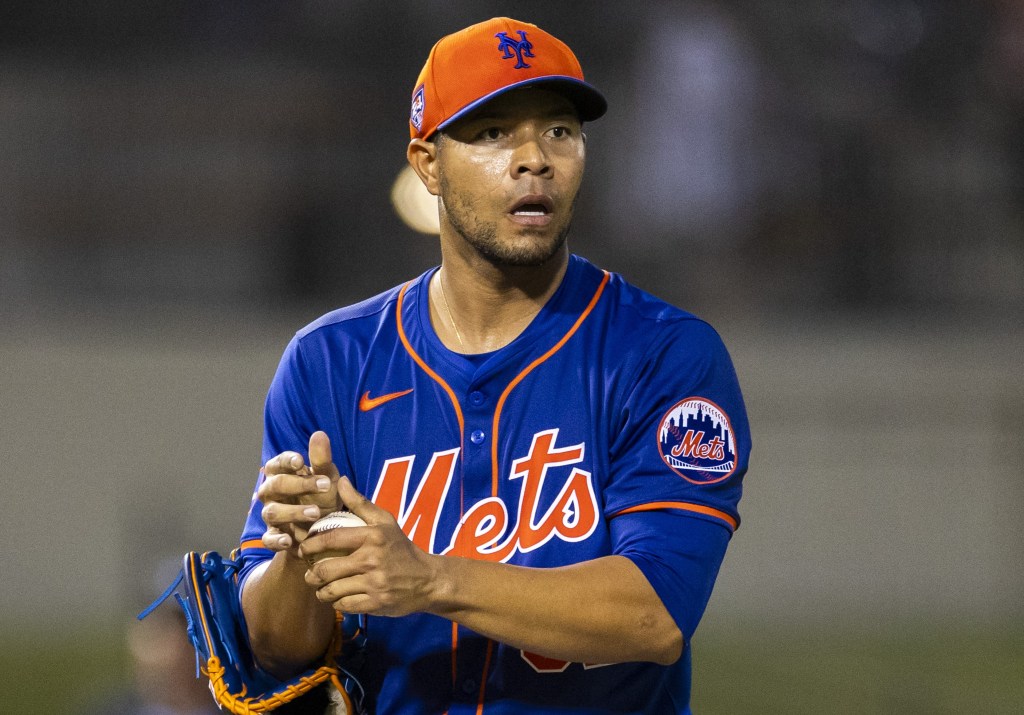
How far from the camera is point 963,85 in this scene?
8555 mm

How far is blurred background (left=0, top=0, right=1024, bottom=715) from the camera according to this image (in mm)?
7141

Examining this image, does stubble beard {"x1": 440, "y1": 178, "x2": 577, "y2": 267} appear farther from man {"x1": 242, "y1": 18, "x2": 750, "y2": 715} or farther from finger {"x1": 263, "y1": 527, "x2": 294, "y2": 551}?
finger {"x1": 263, "y1": 527, "x2": 294, "y2": 551}

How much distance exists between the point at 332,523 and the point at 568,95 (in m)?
0.87

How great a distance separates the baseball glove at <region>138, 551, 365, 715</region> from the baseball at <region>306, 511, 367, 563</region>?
37cm

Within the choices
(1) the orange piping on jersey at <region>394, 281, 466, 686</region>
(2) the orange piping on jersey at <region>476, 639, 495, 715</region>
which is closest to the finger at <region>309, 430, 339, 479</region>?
(1) the orange piping on jersey at <region>394, 281, 466, 686</region>

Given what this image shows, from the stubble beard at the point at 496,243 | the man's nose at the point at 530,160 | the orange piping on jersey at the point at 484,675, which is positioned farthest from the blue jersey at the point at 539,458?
the man's nose at the point at 530,160

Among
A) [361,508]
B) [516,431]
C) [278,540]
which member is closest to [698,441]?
[516,431]

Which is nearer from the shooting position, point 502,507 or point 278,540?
point 278,540

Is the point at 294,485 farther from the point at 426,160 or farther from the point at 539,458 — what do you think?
the point at 426,160

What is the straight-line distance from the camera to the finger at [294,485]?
6.25 feet

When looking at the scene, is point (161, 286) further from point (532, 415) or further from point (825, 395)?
point (532, 415)

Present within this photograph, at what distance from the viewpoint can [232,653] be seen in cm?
218

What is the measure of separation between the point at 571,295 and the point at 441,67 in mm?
466

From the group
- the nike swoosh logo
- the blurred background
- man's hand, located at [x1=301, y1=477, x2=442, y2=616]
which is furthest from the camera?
the blurred background
